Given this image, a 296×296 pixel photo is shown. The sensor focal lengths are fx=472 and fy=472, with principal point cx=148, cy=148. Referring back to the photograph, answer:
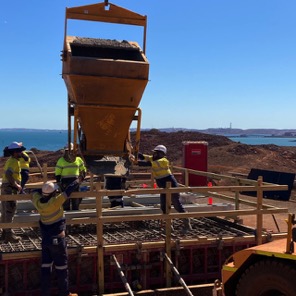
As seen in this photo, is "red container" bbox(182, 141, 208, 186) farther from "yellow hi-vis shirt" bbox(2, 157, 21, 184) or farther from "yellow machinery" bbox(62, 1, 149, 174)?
"yellow hi-vis shirt" bbox(2, 157, 21, 184)

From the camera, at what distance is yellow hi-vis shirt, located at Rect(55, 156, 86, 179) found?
28.2ft

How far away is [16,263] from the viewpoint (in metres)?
6.66

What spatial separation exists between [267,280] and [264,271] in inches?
4.1

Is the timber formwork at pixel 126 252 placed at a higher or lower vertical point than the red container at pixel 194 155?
lower

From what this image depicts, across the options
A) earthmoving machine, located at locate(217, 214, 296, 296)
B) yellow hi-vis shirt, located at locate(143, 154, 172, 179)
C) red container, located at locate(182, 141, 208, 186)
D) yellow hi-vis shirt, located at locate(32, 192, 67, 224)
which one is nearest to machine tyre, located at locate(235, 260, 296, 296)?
earthmoving machine, located at locate(217, 214, 296, 296)

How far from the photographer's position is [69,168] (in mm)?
8625

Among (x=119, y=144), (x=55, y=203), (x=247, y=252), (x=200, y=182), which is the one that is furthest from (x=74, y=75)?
(x=200, y=182)

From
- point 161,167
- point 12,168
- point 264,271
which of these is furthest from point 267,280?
point 12,168

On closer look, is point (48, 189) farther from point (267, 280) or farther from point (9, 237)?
point (267, 280)

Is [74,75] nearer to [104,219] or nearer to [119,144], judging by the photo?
[119,144]

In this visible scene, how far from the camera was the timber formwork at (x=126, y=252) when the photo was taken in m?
6.70

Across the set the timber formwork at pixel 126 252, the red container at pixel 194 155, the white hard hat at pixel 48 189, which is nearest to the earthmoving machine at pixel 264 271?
the timber formwork at pixel 126 252

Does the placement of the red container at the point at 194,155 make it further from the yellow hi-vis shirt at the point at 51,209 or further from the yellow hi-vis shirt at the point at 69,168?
the yellow hi-vis shirt at the point at 51,209

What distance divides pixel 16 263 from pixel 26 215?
5.29 feet
